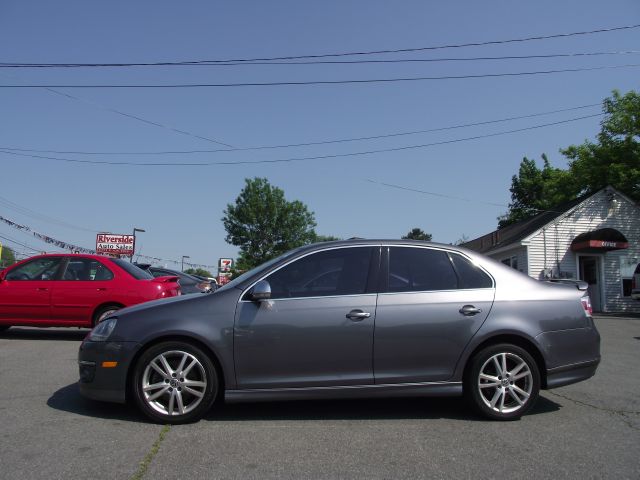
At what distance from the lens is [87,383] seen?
454cm

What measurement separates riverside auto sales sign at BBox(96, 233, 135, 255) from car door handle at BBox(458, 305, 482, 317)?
1227 inches

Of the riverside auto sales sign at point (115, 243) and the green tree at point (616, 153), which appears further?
the riverside auto sales sign at point (115, 243)

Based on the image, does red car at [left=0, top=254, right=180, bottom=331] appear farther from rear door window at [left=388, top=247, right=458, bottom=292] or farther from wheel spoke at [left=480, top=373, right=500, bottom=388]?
wheel spoke at [left=480, top=373, right=500, bottom=388]

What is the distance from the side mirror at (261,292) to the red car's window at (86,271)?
556cm

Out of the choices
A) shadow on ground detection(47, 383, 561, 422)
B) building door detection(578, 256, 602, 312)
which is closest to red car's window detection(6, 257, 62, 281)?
shadow on ground detection(47, 383, 561, 422)

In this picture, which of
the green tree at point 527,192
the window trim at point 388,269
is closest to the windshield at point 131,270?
the window trim at point 388,269

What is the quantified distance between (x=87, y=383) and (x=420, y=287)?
9.80 feet

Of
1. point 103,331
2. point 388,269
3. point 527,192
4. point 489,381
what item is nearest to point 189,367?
point 103,331

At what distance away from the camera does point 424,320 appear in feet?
15.0

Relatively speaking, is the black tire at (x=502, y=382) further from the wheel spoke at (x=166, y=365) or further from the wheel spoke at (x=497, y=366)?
the wheel spoke at (x=166, y=365)

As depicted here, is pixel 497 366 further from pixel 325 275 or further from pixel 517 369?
pixel 325 275

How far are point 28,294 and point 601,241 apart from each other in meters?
20.4

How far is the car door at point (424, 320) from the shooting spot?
4523 millimetres

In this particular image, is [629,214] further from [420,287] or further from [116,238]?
[116,238]
